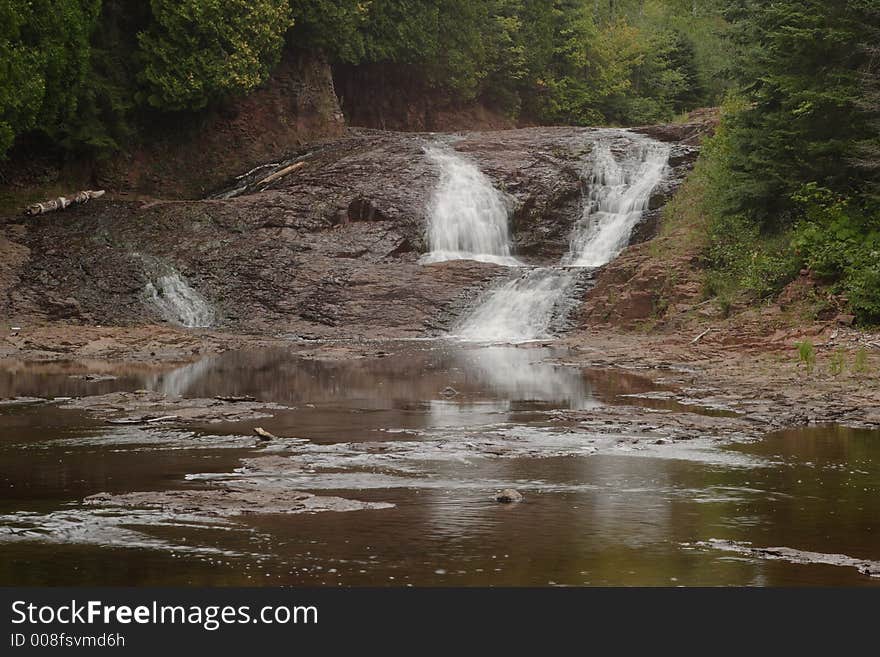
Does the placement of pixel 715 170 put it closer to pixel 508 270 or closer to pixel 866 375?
pixel 508 270

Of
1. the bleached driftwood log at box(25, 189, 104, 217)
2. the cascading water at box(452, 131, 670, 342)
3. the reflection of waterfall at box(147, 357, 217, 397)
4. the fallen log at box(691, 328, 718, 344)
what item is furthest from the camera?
the bleached driftwood log at box(25, 189, 104, 217)

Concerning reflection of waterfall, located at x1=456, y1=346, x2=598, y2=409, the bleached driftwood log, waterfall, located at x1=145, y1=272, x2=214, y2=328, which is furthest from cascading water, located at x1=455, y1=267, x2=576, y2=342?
the bleached driftwood log

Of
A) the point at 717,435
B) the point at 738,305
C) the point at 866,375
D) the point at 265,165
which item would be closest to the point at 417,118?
the point at 265,165

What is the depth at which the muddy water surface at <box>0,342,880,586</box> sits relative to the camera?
6.78 m

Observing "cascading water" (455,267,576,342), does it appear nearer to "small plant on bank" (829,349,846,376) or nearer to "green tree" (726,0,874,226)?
"green tree" (726,0,874,226)

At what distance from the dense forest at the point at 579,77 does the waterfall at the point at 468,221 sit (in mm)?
5694

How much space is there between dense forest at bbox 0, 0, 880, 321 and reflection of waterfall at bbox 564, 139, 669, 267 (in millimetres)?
2554

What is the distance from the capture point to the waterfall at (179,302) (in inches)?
1106

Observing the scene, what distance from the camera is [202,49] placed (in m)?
37.3

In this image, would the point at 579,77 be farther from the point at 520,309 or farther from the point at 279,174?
the point at 520,309

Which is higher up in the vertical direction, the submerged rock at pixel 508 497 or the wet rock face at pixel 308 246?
the wet rock face at pixel 308 246

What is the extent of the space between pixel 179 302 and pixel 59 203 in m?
6.68

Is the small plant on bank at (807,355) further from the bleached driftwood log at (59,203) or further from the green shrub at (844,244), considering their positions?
the bleached driftwood log at (59,203)

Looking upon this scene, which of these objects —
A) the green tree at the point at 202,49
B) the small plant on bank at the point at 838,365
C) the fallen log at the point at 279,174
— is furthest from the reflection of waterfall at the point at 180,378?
the green tree at the point at 202,49
